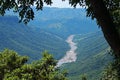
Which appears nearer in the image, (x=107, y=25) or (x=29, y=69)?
(x=107, y=25)

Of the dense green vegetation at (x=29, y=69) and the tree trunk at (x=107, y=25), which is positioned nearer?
the tree trunk at (x=107, y=25)

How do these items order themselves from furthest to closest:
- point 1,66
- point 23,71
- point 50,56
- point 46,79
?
point 1,66, point 50,56, point 23,71, point 46,79

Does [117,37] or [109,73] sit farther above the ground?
[117,37]

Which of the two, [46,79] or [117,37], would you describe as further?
[46,79]

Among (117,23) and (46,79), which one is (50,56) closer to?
(46,79)

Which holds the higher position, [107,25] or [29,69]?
[107,25]

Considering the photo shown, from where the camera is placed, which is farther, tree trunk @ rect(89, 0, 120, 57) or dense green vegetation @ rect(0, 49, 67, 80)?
dense green vegetation @ rect(0, 49, 67, 80)

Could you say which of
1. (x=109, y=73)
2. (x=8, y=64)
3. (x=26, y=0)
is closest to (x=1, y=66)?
(x=8, y=64)

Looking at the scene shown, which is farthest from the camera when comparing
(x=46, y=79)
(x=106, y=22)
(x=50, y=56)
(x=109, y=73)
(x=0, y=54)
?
(x=0, y=54)
